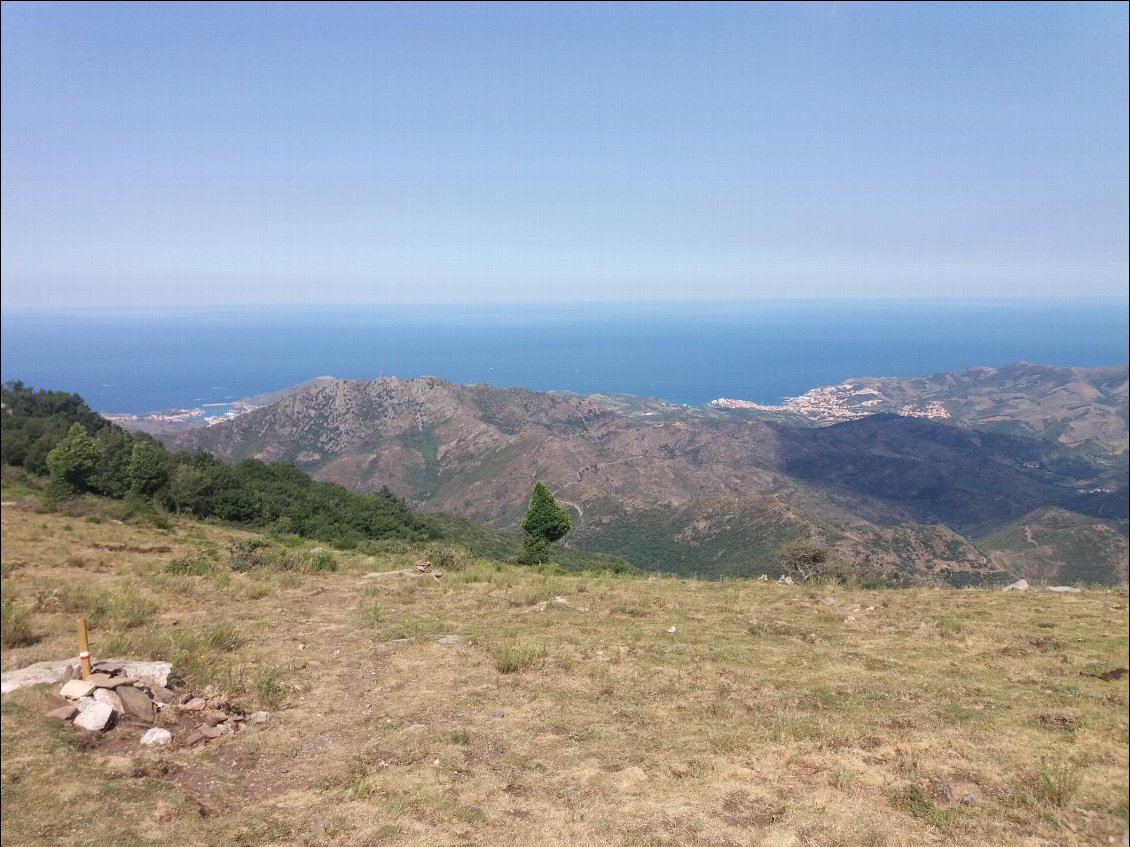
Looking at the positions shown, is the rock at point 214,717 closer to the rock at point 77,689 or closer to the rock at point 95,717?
the rock at point 95,717

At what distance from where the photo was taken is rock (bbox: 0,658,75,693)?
6624 millimetres

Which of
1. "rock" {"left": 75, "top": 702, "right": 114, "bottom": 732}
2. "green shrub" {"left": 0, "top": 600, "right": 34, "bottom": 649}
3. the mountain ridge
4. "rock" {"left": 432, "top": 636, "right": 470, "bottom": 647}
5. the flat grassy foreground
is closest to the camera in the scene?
the flat grassy foreground

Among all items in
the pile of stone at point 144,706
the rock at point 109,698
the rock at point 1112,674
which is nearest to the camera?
the pile of stone at point 144,706

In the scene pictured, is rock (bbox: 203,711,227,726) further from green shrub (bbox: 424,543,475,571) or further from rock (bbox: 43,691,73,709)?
green shrub (bbox: 424,543,475,571)

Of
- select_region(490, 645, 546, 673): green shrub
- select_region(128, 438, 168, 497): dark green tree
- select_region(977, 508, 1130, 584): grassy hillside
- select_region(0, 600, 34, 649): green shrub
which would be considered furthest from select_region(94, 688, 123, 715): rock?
select_region(977, 508, 1130, 584): grassy hillside

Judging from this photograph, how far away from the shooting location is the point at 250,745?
689 centimetres

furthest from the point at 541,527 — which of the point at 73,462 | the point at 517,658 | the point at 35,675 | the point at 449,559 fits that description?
the point at 35,675

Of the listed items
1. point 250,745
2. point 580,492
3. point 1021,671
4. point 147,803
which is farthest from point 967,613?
point 580,492

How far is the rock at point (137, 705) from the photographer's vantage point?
6621 mm

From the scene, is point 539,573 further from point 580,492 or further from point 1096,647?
point 580,492

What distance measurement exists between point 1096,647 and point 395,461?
15669 centimetres

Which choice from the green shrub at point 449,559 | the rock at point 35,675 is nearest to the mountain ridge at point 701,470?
the green shrub at point 449,559

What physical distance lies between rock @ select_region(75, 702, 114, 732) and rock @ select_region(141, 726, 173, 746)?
0.41m

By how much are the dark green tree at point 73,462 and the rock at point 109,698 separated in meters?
16.6
